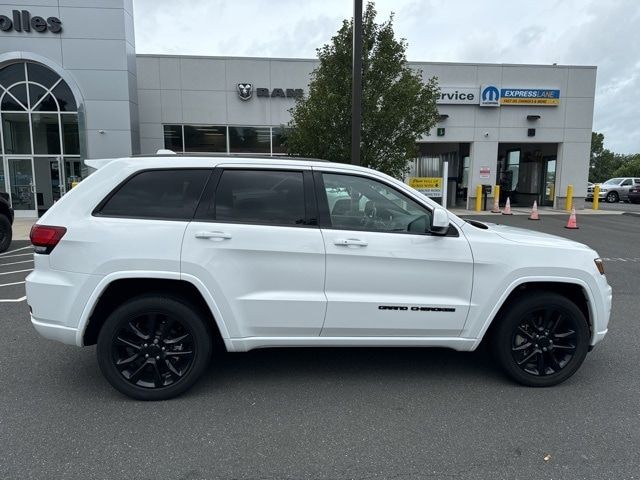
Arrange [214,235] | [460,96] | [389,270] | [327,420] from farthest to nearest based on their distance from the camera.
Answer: [460,96] < [389,270] < [214,235] < [327,420]

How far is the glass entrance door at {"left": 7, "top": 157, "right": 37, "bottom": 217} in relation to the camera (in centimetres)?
1642

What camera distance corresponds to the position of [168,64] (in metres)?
17.6

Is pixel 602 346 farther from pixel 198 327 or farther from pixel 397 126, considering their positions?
pixel 397 126

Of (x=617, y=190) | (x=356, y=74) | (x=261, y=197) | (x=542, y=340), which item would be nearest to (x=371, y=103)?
(x=356, y=74)

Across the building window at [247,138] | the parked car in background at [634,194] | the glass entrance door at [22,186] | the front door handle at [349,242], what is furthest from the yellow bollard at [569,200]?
the glass entrance door at [22,186]

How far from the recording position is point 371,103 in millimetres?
9672

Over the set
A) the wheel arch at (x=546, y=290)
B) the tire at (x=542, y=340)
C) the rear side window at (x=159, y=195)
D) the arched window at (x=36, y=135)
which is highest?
the arched window at (x=36, y=135)

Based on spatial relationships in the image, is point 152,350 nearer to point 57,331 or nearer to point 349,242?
point 57,331

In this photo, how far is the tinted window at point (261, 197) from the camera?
3.47 meters

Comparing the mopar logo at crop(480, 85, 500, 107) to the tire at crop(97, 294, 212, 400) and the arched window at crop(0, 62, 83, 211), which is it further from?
the tire at crop(97, 294, 212, 400)

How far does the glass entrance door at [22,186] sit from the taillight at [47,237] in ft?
51.6

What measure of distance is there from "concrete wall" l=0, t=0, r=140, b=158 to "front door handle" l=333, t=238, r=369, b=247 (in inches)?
590

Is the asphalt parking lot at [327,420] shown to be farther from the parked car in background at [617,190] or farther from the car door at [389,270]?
the parked car in background at [617,190]

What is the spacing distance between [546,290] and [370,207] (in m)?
1.62
